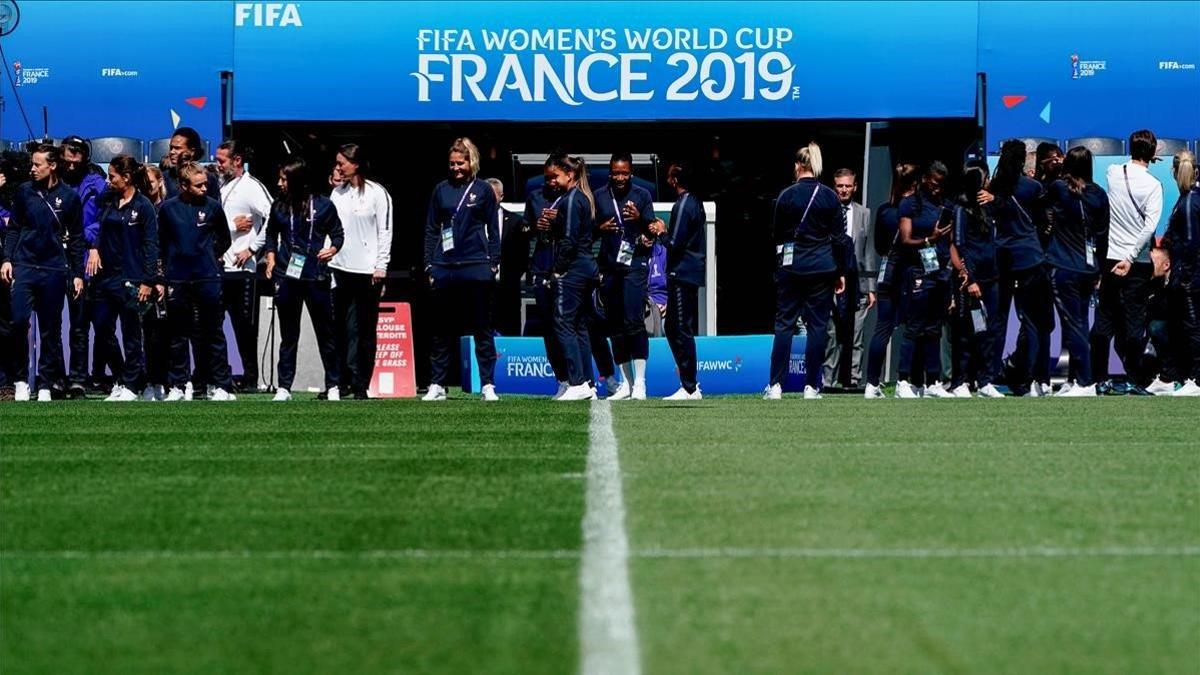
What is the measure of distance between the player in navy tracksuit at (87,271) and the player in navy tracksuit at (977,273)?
664cm

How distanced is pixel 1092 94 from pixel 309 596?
17.5 meters

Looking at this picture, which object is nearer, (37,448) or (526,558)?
(526,558)

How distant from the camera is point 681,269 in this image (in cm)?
1495

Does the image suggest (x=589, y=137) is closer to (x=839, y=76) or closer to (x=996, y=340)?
(x=839, y=76)

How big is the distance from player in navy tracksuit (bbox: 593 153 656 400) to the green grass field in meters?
4.26

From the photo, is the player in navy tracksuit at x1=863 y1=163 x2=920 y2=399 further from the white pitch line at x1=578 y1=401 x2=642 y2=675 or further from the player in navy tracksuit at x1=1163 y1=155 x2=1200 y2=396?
the white pitch line at x1=578 y1=401 x2=642 y2=675

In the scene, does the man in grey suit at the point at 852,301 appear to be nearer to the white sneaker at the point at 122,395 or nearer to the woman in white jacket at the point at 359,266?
the woman in white jacket at the point at 359,266

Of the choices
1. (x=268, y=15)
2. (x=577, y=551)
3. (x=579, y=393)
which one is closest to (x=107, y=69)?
(x=268, y=15)

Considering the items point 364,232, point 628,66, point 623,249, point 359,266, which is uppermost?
point 628,66

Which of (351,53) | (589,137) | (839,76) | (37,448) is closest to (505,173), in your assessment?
(589,137)

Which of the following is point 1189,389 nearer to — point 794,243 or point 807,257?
point 807,257

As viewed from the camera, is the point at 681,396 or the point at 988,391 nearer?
the point at 681,396

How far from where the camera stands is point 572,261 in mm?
14531

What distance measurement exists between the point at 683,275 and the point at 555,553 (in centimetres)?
915
